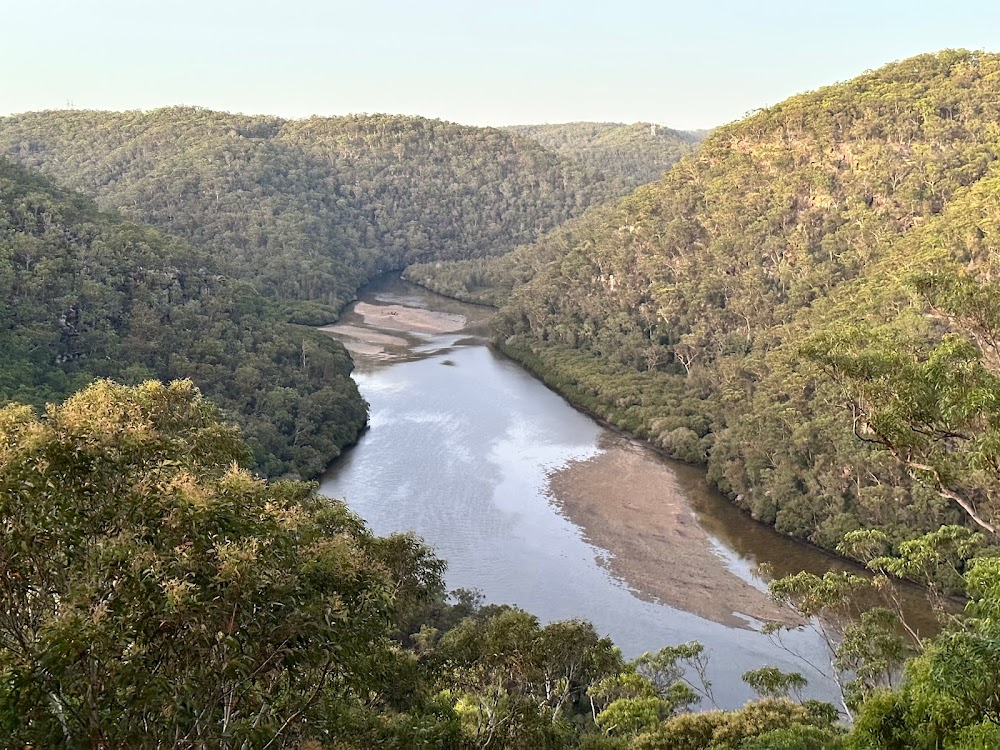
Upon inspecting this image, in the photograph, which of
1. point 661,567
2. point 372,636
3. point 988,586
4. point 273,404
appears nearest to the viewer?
point 372,636

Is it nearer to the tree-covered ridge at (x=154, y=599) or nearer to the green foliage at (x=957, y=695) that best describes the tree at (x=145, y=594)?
the tree-covered ridge at (x=154, y=599)

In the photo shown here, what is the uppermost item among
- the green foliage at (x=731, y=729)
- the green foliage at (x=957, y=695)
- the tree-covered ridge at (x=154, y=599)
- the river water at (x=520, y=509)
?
the tree-covered ridge at (x=154, y=599)

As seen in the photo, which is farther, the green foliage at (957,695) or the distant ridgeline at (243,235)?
the distant ridgeline at (243,235)

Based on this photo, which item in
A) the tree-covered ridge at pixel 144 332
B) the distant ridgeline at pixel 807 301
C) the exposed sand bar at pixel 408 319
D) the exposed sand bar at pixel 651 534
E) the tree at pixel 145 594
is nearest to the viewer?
the tree at pixel 145 594

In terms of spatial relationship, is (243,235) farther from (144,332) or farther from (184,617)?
(184,617)

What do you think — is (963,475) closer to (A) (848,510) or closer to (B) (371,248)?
(A) (848,510)

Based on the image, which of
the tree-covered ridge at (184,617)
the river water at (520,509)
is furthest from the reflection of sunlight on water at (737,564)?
the tree-covered ridge at (184,617)

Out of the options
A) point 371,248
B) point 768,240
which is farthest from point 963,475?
point 371,248
